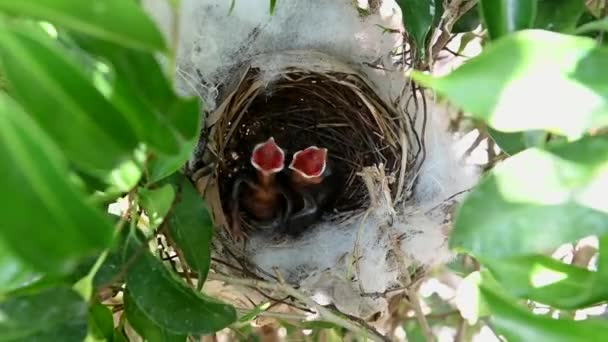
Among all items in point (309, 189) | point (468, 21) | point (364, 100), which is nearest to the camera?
point (468, 21)

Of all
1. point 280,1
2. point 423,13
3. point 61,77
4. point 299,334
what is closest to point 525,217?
point 61,77

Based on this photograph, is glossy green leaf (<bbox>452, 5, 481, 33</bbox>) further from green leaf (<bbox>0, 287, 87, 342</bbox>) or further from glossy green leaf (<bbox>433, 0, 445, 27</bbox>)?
green leaf (<bbox>0, 287, 87, 342</bbox>)

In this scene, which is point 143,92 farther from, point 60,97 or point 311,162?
point 311,162

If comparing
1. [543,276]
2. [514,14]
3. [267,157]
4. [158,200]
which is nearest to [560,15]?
[514,14]

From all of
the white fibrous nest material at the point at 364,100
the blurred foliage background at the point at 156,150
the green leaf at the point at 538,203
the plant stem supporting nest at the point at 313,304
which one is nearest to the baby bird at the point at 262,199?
the white fibrous nest material at the point at 364,100

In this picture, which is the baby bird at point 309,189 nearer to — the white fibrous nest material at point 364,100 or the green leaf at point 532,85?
the white fibrous nest material at point 364,100

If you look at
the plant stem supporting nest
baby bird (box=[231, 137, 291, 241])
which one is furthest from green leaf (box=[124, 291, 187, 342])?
baby bird (box=[231, 137, 291, 241])

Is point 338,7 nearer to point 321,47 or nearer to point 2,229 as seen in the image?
point 321,47
